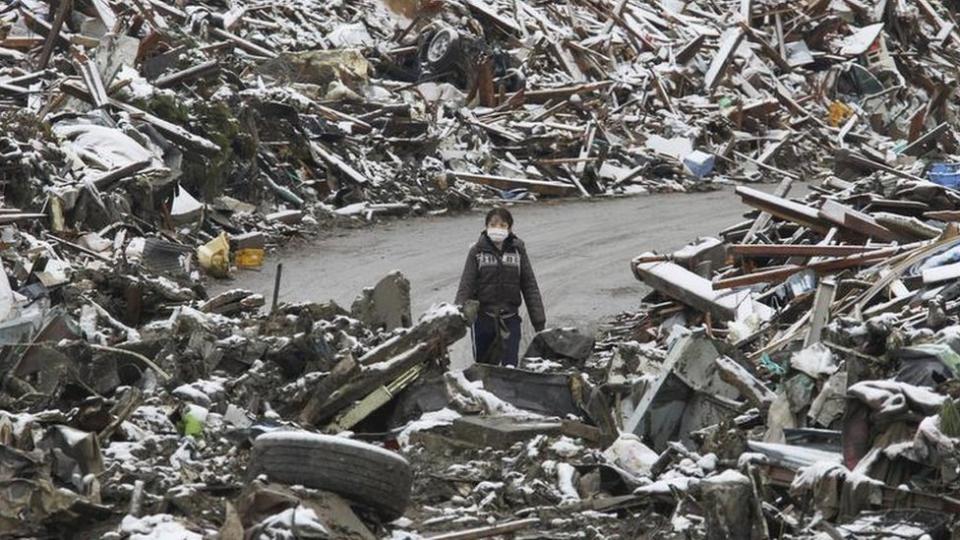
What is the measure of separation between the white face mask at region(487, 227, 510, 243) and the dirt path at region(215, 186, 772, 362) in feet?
10.9

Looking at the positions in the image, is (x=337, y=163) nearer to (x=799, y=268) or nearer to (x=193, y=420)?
(x=799, y=268)

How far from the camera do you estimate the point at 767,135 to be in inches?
1094

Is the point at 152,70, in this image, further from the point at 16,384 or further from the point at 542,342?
the point at 16,384

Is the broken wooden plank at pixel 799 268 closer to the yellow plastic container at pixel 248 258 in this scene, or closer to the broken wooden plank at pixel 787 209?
the broken wooden plank at pixel 787 209

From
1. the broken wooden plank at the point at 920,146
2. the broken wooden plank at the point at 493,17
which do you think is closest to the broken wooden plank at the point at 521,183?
the broken wooden plank at the point at 920,146

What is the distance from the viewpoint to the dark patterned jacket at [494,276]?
454 inches

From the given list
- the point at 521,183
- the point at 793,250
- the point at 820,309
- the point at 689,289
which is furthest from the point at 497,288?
the point at 521,183

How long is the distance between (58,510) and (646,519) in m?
2.77

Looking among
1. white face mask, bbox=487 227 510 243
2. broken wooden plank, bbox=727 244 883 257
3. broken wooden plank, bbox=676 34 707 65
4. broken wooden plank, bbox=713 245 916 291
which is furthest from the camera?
broken wooden plank, bbox=676 34 707 65

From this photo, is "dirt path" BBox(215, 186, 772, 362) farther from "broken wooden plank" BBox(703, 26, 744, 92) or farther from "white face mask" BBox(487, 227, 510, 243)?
"broken wooden plank" BBox(703, 26, 744, 92)

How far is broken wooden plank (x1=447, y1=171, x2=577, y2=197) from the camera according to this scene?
876 inches

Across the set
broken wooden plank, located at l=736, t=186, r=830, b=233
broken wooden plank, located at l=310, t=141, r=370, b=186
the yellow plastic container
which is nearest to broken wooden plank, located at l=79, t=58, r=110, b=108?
the yellow plastic container

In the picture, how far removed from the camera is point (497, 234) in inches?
454

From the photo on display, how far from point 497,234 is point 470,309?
629 millimetres
